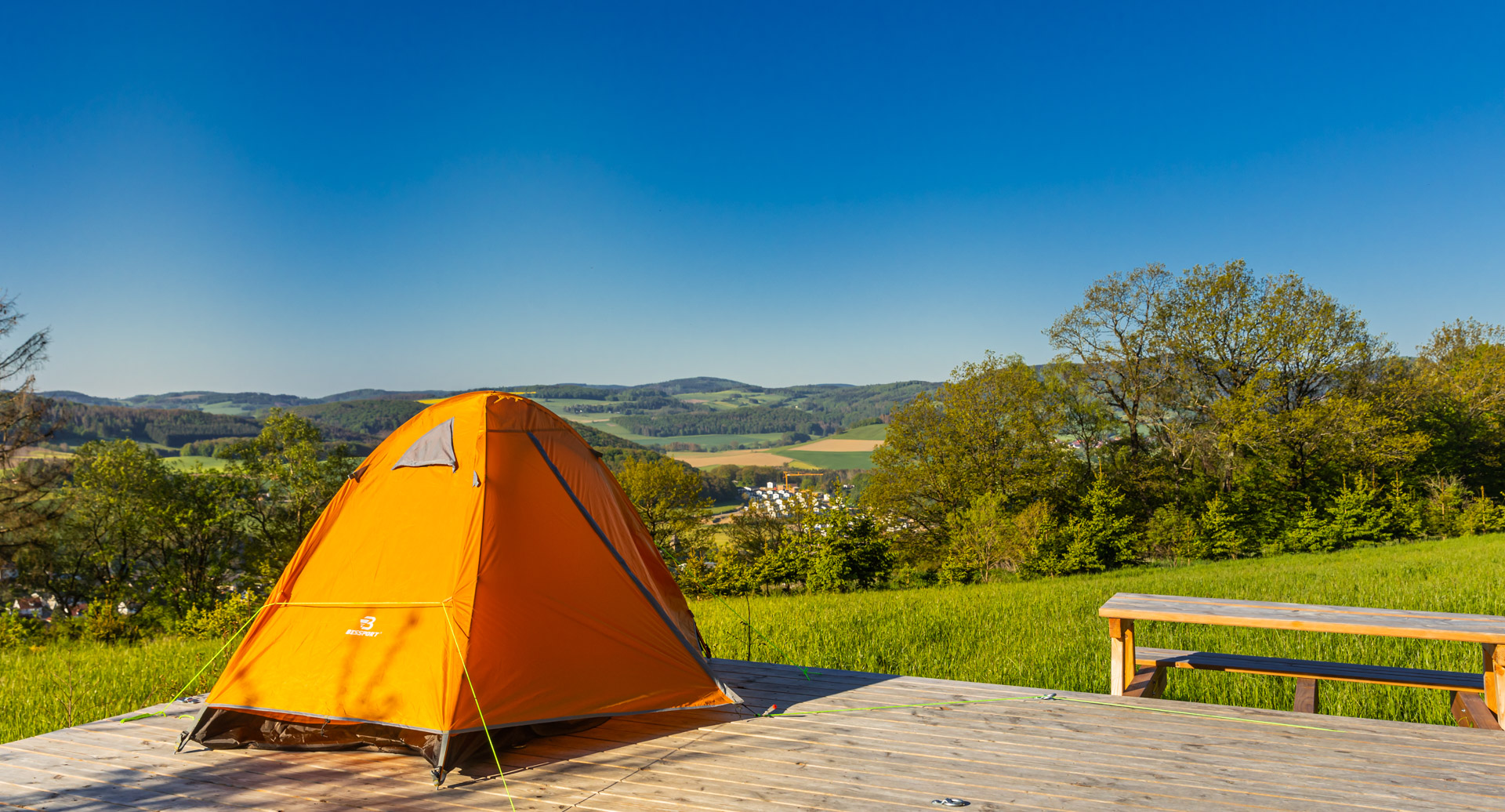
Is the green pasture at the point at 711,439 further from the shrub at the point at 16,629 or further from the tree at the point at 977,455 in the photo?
the shrub at the point at 16,629

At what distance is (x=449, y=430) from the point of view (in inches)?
175

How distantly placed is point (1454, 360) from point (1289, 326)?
48.3 ft

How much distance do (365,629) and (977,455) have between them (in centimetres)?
2556

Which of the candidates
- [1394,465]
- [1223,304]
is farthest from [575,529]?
[1394,465]

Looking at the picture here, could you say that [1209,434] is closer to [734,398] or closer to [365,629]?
[365,629]

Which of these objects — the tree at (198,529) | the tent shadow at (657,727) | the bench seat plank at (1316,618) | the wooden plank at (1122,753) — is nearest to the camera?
the wooden plank at (1122,753)

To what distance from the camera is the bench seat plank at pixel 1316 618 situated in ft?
12.7

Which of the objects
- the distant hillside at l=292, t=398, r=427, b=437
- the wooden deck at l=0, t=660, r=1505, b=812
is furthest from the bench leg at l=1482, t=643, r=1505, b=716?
the distant hillside at l=292, t=398, r=427, b=437

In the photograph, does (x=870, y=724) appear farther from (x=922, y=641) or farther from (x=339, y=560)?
(x=922, y=641)

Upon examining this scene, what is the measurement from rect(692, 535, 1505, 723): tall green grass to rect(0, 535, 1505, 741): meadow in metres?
0.02

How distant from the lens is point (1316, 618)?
4.30 m

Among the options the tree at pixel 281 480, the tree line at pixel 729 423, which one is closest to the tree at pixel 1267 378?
the tree at pixel 281 480

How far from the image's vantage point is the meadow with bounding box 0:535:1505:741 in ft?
18.3

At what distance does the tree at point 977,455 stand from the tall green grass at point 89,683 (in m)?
21.9
